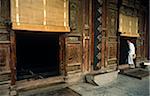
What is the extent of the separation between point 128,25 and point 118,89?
415cm

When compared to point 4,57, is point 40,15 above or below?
above

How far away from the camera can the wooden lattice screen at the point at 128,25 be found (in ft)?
26.4

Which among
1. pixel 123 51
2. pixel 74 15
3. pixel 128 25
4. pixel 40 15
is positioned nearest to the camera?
pixel 40 15

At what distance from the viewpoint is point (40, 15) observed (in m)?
4.88

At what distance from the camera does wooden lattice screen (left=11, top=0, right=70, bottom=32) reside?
14.4 feet

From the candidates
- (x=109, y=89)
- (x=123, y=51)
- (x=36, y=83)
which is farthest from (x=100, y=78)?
(x=123, y=51)

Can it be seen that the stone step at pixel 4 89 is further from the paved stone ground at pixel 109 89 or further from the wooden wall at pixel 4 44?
the paved stone ground at pixel 109 89

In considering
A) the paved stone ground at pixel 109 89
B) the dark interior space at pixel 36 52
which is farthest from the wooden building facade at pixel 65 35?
the paved stone ground at pixel 109 89

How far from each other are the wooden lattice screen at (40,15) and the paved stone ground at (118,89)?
1.98m

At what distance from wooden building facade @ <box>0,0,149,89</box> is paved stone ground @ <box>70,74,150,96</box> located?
2.09 feet

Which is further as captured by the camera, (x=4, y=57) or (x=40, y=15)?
(x=40, y=15)

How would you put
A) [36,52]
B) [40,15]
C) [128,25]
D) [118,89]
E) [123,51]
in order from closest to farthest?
1. [40,15]
2. [118,89]
3. [36,52]
4. [128,25]
5. [123,51]

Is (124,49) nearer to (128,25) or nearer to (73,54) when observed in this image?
(128,25)

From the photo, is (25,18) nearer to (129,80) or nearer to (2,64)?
(2,64)
